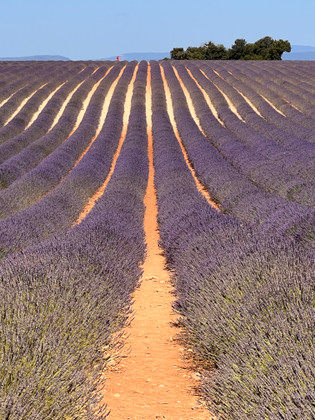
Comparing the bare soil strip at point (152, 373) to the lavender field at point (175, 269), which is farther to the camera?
the bare soil strip at point (152, 373)

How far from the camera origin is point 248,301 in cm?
379

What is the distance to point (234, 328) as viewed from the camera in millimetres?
3574

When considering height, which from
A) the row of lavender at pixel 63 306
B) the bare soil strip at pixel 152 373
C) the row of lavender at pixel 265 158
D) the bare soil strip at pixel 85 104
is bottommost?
the bare soil strip at pixel 85 104

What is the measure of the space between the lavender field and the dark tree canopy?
4212 centimetres

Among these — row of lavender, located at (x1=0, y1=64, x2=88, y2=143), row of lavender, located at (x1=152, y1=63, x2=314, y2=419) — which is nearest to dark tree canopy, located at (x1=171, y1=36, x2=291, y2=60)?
row of lavender, located at (x1=0, y1=64, x2=88, y2=143)

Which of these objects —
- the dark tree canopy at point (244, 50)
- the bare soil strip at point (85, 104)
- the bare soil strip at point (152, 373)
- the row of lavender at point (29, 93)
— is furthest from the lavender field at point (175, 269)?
the dark tree canopy at point (244, 50)

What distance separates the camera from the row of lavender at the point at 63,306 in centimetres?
271

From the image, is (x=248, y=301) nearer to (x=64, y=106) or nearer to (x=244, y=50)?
(x=64, y=106)

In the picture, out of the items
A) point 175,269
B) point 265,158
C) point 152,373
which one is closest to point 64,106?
point 265,158

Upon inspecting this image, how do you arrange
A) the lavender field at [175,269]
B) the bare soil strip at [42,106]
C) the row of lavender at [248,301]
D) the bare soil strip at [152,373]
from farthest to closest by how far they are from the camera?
the bare soil strip at [42,106], the bare soil strip at [152,373], the lavender field at [175,269], the row of lavender at [248,301]

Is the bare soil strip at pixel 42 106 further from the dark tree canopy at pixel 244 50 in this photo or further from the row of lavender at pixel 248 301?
the dark tree canopy at pixel 244 50

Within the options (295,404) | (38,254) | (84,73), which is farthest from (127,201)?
(84,73)

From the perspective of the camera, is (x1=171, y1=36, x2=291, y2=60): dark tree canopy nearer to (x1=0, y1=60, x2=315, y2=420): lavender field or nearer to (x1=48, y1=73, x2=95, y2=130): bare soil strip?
(x1=48, y1=73, x2=95, y2=130): bare soil strip

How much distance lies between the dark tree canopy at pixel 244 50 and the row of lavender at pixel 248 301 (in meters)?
51.4
